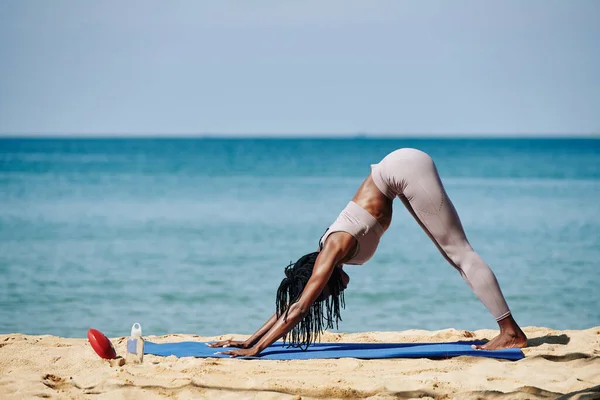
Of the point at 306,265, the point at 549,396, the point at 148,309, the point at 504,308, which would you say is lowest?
the point at 549,396

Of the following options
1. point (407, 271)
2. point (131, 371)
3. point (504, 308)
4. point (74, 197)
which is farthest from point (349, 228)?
point (74, 197)

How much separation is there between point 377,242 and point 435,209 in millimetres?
439

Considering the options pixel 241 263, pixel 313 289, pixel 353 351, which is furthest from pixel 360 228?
pixel 241 263

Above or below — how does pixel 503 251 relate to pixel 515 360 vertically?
above

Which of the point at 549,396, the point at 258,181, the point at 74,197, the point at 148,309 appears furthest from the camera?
the point at 258,181

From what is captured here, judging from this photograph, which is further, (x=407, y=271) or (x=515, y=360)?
(x=407, y=271)

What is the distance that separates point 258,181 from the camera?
38.9 meters

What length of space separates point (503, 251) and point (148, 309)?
7.26 meters

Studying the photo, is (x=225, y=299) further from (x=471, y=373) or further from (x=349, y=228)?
(x=471, y=373)

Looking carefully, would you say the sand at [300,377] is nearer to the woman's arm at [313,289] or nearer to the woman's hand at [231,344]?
the woman's arm at [313,289]

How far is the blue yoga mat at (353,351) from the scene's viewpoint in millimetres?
5492

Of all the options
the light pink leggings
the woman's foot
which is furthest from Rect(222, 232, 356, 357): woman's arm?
the woman's foot

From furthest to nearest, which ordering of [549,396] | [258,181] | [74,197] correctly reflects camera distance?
[258,181], [74,197], [549,396]

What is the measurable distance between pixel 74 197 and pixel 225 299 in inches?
753
